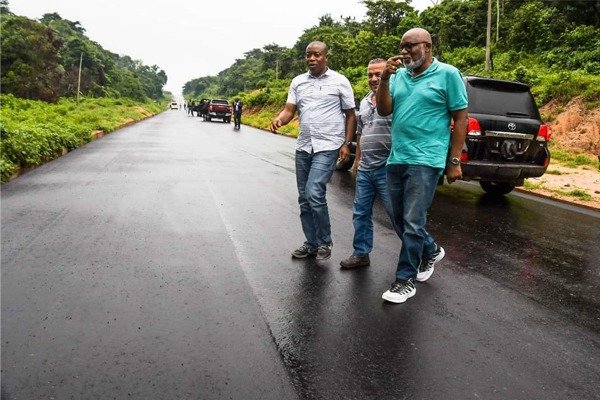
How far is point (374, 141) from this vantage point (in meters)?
4.19

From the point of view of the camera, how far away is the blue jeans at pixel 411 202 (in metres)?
3.46

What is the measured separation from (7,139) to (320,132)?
25.9 ft

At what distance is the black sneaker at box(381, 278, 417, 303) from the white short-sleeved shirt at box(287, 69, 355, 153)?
1.41 metres

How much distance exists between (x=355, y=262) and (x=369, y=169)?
0.85m

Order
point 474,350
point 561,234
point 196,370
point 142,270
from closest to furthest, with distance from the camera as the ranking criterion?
point 196,370
point 474,350
point 142,270
point 561,234

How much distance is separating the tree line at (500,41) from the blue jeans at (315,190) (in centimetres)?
1382

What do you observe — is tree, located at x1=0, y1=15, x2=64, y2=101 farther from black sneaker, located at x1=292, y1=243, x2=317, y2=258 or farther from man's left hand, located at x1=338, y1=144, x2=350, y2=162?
man's left hand, located at x1=338, y1=144, x2=350, y2=162

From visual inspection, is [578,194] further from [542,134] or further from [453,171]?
[453,171]

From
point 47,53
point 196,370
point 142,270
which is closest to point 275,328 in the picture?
point 196,370

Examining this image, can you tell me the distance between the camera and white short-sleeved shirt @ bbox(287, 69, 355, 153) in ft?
14.1

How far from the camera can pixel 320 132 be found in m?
4.30

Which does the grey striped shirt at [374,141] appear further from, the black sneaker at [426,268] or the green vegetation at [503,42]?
the green vegetation at [503,42]

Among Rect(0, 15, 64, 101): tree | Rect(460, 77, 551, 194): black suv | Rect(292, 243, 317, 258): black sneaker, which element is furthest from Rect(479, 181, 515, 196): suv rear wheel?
Rect(0, 15, 64, 101): tree

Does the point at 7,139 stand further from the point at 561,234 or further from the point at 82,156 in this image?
the point at 561,234
